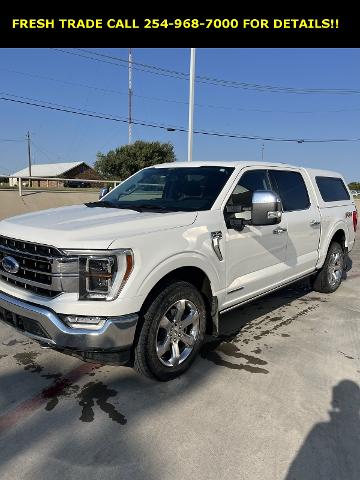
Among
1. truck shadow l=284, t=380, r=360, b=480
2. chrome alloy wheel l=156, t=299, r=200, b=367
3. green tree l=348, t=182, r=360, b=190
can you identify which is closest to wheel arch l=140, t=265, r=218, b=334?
chrome alloy wheel l=156, t=299, r=200, b=367

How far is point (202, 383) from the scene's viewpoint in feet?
11.3

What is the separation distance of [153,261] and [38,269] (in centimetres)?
86

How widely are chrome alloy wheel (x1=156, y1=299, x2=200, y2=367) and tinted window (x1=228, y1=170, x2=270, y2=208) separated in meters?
1.14

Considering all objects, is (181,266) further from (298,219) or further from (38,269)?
(298,219)

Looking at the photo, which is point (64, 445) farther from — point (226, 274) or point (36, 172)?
point (36, 172)

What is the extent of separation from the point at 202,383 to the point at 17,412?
1418mm

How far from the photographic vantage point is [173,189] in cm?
448

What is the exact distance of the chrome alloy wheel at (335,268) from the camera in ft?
20.4

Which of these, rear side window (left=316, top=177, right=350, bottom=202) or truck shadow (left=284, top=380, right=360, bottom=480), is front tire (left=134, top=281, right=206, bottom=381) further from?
rear side window (left=316, top=177, right=350, bottom=202)

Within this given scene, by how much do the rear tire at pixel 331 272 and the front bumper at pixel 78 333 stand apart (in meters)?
3.86

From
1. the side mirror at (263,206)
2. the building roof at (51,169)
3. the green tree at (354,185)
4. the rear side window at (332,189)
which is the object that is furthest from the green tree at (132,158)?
the side mirror at (263,206)

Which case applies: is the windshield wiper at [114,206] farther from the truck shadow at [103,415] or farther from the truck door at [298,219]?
the truck door at [298,219]

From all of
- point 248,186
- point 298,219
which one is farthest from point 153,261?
point 298,219

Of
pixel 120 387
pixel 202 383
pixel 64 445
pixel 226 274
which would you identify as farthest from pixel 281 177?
pixel 64 445
